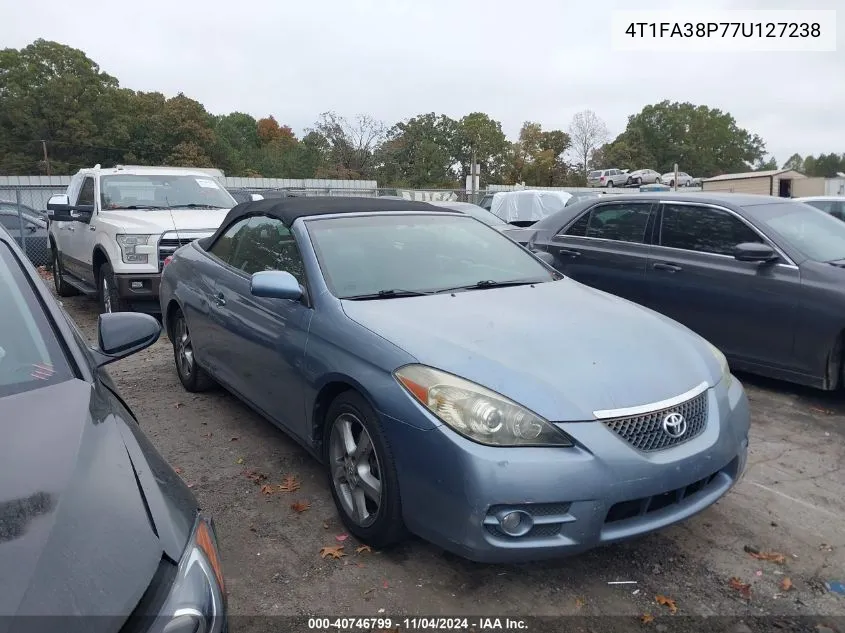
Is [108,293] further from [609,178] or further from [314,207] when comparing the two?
[609,178]

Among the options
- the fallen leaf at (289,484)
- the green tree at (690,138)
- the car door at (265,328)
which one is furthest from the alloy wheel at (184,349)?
the green tree at (690,138)

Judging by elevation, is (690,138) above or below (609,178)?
above

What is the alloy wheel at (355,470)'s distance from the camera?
3195 millimetres

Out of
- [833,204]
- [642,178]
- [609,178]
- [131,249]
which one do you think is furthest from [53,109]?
[833,204]

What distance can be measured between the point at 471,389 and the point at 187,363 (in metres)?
3.55

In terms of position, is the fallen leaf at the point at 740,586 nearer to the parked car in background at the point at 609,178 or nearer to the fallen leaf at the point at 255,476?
the fallen leaf at the point at 255,476

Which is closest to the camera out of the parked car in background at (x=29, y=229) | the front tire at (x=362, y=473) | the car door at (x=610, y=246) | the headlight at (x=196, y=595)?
the headlight at (x=196, y=595)

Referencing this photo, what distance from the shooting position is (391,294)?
371cm

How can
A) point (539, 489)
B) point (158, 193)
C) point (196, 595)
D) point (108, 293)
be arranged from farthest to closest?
point (158, 193)
point (108, 293)
point (539, 489)
point (196, 595)

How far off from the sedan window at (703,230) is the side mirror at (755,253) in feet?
0.75

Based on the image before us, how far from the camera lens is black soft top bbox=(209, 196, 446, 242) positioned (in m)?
4.35

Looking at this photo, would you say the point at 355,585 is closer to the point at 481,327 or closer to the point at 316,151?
the point at 481,327

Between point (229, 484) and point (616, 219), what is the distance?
453 cm

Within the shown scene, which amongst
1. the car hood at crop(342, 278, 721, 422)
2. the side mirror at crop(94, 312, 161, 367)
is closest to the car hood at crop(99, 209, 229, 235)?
the car hood at crop(342, 278, 721, 422)
